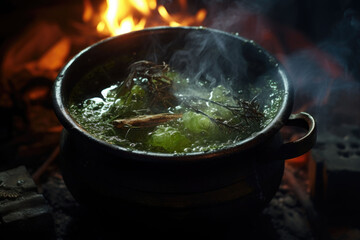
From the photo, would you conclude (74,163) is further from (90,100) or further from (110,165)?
(90,100)

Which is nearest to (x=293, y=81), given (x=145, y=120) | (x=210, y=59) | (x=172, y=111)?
(x=210, y=59)

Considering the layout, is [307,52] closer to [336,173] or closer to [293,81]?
[293,81]

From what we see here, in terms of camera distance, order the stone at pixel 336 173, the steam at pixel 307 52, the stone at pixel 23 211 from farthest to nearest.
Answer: the steam at pixel 307 52, the stone at pixel 336 173, the stone at pixel 23 211

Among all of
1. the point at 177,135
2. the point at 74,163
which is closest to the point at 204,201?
the point at 177,135

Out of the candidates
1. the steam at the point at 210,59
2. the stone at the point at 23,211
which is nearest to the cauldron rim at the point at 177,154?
the steam at the point at 210,59

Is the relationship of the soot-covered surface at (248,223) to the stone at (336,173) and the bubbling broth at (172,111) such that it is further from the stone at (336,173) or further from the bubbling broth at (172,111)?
the bubbling broth at (172,111)

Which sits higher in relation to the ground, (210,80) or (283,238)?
(210,80)
